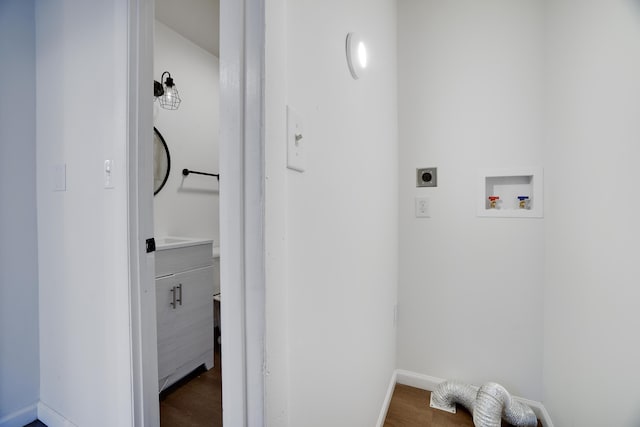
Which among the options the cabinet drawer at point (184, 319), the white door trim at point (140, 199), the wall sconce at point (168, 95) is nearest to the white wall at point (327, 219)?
the white door trim at point (140, 199)

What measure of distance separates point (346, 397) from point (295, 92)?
2.95ft

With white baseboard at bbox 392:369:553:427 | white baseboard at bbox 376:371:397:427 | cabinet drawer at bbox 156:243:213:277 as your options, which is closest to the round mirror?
cabinet drawer at bbox 156:243:213:277

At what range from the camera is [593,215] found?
0.96 m

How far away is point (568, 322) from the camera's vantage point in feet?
3.67

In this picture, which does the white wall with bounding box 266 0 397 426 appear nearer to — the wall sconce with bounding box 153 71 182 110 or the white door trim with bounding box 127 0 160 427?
the white door trim with bounding box 127 0 160 427

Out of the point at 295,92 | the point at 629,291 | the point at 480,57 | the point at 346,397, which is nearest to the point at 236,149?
the point at 295,92

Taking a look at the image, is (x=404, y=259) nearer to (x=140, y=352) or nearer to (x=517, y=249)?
(x=517, y=249)

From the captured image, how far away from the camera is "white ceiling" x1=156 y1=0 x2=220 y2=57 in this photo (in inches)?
68.7

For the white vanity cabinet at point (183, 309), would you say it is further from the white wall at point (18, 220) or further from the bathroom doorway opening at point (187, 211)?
the white wall at point (18, 220)

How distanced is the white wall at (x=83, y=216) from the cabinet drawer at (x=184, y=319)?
1.16 feet

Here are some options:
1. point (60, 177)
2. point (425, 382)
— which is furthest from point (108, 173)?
point (425, 382)

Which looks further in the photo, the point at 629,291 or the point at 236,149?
the point at 629,291

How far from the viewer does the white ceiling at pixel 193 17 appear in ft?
5.72

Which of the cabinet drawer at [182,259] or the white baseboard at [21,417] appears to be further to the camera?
the cabinet drawer at [182,259]
